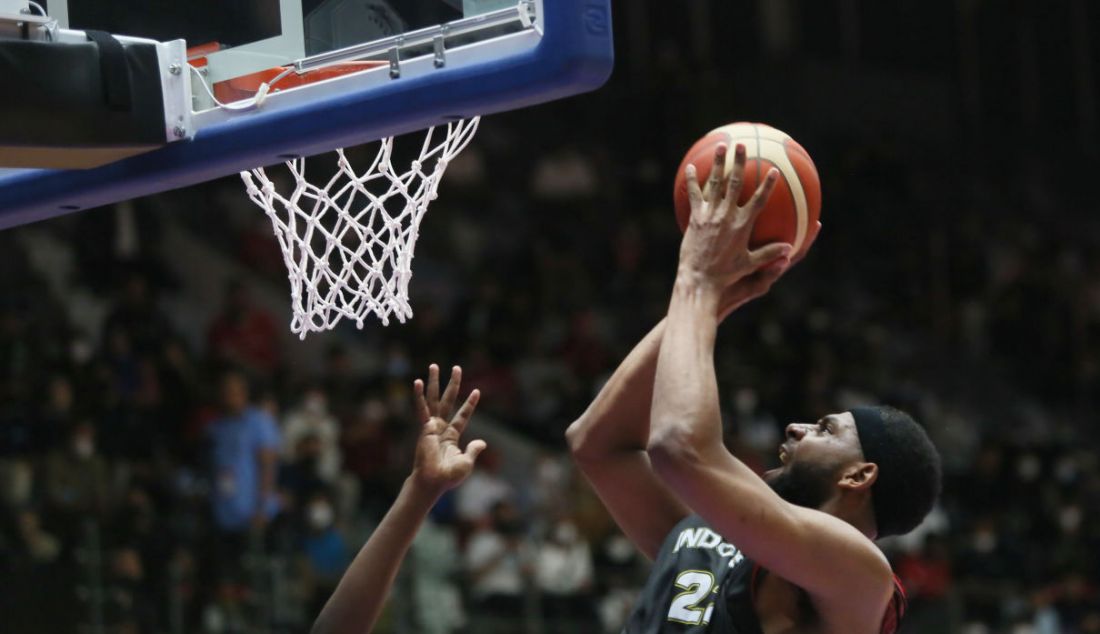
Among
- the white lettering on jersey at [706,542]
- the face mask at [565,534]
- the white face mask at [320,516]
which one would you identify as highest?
the white lettering on jersey at [706,542]

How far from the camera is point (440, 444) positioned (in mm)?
3018

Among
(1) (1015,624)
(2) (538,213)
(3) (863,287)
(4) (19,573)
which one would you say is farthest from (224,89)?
(3) (863,287)

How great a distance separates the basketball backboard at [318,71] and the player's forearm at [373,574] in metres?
0.66

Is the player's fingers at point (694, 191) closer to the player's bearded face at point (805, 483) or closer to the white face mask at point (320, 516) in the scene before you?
the player's bearded face at point (805, 483)

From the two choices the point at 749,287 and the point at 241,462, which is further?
the point at 241,462

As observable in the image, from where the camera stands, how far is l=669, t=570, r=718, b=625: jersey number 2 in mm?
2949

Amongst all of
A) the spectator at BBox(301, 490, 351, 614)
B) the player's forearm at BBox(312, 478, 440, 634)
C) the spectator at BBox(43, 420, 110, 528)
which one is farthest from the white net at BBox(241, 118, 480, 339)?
the spectator at BBox(301, 490, 351, 614)

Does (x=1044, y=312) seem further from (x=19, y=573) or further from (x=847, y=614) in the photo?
(x=847, y=614)

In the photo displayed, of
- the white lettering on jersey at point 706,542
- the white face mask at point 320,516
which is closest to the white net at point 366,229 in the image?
the white lettering on jersey at point 706,542

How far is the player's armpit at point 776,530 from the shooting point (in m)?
2.49

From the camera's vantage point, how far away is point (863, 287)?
42.7 ft

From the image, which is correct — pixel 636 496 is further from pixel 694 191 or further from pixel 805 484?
pixel 694 191

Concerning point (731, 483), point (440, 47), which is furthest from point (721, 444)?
point (440, 47)

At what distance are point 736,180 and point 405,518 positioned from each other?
2.71 feet
